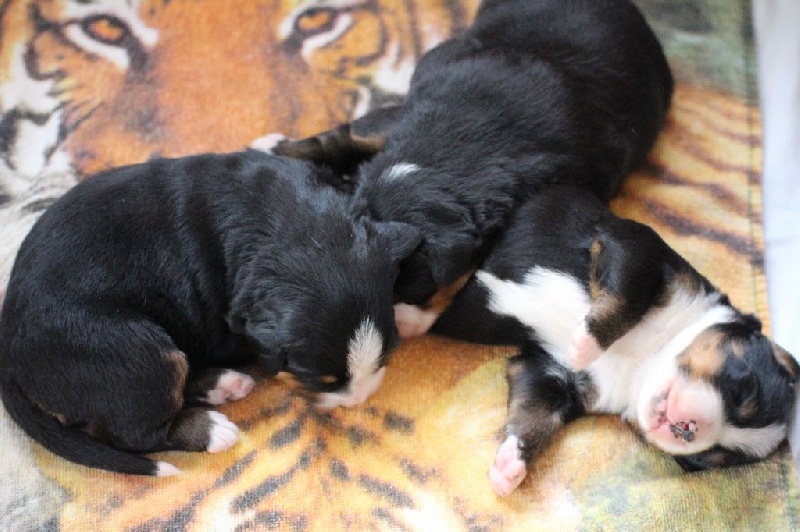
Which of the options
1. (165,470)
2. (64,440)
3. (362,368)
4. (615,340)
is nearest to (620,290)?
(615,340)

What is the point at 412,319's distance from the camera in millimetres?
2738

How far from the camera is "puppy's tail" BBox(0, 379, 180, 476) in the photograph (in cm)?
241

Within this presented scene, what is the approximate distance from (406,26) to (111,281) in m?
1.83

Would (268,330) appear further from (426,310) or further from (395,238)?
(426,310)

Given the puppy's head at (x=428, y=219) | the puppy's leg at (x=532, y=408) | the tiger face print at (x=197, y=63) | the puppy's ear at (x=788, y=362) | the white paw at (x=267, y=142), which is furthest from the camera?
the tiger face print at (x=197, y=63)

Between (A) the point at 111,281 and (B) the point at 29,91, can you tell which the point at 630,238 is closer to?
(A) the point at 111,281

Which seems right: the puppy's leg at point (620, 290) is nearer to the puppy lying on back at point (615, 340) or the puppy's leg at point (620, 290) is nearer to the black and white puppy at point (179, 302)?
the puppy lying on back at point (615, 340)

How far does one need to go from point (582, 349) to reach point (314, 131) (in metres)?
1.47

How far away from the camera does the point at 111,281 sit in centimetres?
245

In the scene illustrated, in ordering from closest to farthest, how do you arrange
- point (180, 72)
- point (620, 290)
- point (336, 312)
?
1. point (336, 312)
2. point (620, 290)
3. point (180, 72)

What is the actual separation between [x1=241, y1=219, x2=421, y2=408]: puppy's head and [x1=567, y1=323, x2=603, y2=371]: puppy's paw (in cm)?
52

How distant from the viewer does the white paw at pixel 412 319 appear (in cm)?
271

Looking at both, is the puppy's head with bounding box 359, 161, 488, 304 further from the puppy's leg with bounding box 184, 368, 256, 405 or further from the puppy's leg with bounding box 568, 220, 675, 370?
the puppy's leg with bounding box 184, 368, 256, 405

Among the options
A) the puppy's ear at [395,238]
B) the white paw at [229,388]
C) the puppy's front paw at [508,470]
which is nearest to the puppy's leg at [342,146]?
the puppy's ear at [395,238]
